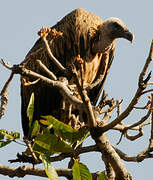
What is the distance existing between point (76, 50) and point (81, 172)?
4.20m

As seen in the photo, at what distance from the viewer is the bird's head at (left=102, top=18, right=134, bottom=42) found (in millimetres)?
8056

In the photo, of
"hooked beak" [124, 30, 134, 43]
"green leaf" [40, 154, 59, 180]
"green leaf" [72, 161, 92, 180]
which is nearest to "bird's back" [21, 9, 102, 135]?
"hooked beak" [124, 30, 134, 43]

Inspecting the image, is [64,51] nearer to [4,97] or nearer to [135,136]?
[135,136]

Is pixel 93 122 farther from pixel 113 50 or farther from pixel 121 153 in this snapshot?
pixel 113 50

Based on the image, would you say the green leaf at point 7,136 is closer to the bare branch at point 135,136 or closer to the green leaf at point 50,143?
the green leaf at point 50,143

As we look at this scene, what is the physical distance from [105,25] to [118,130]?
9.41 ft

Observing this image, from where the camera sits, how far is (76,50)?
26.1 feet

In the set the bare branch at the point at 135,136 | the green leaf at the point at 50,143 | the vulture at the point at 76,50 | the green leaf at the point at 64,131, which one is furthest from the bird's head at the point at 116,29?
the green leaf at the point at 50,143

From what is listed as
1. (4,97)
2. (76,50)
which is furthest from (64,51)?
(4,97)

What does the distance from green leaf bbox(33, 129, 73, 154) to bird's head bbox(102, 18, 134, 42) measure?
13.4ft

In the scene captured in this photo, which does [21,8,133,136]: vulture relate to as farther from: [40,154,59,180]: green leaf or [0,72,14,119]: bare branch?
[40,154,59,180]: green leaf

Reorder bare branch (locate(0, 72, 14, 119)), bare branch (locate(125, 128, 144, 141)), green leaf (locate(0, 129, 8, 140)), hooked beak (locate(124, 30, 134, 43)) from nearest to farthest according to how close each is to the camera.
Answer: green leaf (locate(0, 129, 8, 140)), bare branch (locate(0, 72, 14, 119)), bare branch (locate(125, 128, 144, 141)), hooked beak (locate(124, 30, 134, 43))

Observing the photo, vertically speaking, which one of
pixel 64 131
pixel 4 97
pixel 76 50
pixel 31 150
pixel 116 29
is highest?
pixel 116 29

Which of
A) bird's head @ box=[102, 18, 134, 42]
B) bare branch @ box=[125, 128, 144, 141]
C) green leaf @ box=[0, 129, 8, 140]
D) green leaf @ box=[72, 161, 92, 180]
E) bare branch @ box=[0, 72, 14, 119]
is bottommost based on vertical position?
bare branch @ box=[125, 128, 144, 141]
